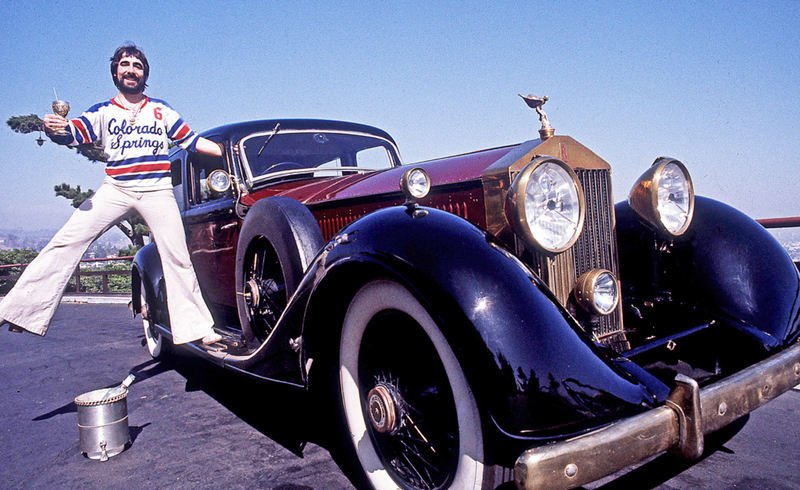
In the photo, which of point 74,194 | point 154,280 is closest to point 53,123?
point 154,280

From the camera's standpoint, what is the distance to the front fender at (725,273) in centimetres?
208

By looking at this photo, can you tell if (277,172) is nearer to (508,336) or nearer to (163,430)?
(163,430)

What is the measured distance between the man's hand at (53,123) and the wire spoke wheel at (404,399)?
194cm

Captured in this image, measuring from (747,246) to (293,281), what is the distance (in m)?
2.08

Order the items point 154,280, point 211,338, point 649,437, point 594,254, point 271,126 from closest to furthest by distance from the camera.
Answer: point 649,437 < point 594,254 < point 211,338 < point 271,126 < point 154,280

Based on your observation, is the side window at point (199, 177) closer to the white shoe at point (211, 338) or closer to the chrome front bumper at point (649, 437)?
the white shoe at point (211, 338)

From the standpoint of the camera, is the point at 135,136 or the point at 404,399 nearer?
the point at 404,399

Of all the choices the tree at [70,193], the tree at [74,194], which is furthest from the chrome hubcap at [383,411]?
the tree at [70,193]

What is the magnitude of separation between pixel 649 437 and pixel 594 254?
1.00 m

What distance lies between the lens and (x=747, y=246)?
2.26 m

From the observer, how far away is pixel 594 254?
7.04 ft

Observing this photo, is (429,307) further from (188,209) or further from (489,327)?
(188,209)

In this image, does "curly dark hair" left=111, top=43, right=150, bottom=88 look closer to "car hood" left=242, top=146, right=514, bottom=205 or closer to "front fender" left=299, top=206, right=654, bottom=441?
"car hood" left=242, top=146, right=514, bottom=205

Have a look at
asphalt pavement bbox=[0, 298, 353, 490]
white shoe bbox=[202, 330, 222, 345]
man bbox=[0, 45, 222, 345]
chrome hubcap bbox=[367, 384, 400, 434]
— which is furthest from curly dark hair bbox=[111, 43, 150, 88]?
chrome hubcap bbox=[367, 384, 400, 434]
